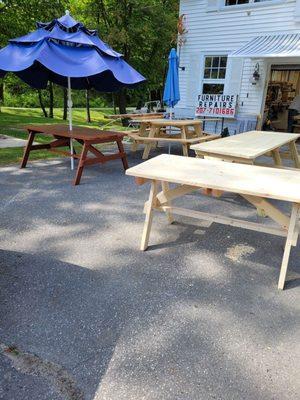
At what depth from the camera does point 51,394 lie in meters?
1.73

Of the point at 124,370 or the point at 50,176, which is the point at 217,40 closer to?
the point at 50,176

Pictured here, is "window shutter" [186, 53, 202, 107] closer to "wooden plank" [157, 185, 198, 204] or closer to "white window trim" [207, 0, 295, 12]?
"white window trim" [207, 0, 295, 12]

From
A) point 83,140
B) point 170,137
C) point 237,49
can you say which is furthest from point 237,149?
point 237,49

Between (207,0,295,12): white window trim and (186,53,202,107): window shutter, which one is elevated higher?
(207,0,295,12): white window trim

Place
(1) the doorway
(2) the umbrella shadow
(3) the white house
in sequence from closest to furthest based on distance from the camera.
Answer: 1. (2) the umbrella shadow
2. (3) the white house
3. (1) the doorway

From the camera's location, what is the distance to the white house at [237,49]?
9.62 meters

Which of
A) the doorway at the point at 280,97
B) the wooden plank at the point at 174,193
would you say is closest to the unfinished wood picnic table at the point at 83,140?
the wooden plank at the point at 174,193

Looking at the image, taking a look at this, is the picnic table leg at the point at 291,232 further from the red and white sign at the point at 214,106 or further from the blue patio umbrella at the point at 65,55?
the red and white sign at the point at 214,106

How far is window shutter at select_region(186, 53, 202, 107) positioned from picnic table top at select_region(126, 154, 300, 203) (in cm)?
908

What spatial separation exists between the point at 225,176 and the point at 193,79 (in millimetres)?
9815

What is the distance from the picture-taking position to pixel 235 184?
Answer: 8.96ft

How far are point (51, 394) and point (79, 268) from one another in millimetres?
1286

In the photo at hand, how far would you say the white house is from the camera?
31.6 feet

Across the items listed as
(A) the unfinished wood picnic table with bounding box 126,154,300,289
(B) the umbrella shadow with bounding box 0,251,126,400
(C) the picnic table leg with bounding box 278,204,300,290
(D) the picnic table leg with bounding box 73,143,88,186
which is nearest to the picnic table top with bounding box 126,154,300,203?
(A) the unfinished wood picnic table with bounding box 126,154,300,289
